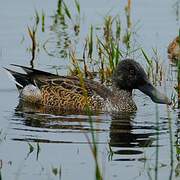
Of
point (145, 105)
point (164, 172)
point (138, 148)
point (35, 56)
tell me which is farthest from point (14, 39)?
point (164, 172)

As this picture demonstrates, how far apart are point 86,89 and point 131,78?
0.59m

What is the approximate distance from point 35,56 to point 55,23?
6.56ft

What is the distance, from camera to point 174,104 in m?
11.4

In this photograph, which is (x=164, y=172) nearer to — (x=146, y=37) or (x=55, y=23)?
(x=146, y=37)

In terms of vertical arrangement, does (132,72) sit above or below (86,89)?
above

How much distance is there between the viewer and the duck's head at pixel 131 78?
1169cm

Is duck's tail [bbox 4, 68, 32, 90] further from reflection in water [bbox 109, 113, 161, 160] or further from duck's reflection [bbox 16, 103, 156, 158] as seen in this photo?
reflection in water [bbox 109, 113, 161, 160]

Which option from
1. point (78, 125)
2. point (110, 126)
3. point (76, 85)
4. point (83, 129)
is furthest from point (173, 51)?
point (83, 129)

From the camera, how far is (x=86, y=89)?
11672mm

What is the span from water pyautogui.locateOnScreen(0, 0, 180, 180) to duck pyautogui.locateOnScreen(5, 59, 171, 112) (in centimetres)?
22

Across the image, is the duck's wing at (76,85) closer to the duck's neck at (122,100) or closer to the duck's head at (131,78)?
the duck's neck at (122,100)

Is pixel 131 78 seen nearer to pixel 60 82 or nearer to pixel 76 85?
pixel 76 85

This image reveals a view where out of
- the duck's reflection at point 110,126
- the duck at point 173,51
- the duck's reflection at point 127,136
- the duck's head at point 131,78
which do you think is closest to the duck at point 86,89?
the duck's head at point 131,78

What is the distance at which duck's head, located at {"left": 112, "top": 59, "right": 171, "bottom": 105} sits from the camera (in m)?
11.7
